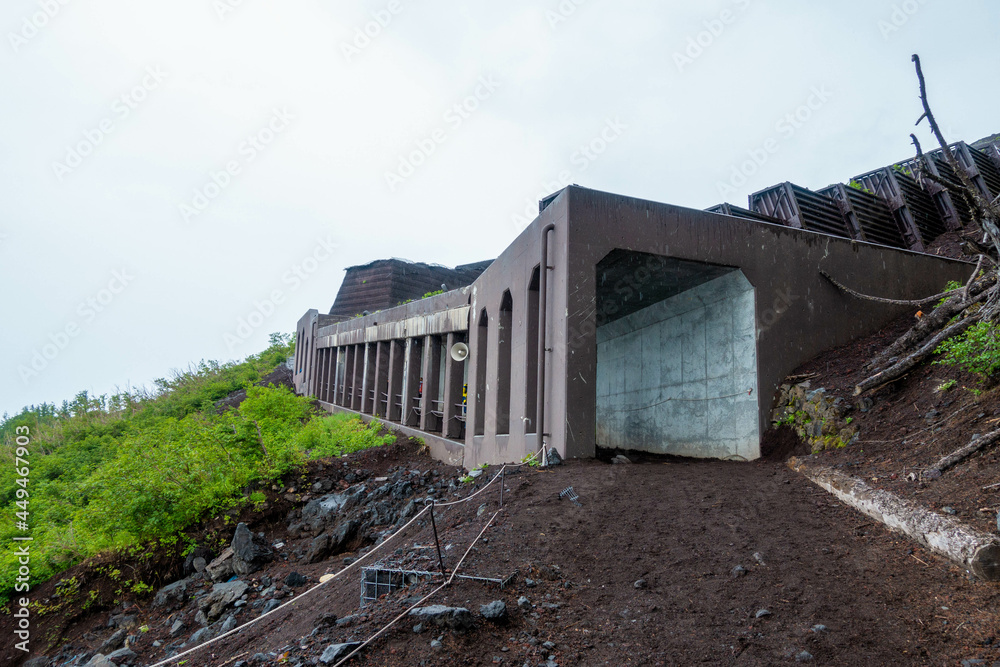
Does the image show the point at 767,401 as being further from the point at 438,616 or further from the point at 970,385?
the point at 438,616

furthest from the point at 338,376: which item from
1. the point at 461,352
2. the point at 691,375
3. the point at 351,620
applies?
the point at 351,620

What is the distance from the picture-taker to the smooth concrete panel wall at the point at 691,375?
9242 millimetres

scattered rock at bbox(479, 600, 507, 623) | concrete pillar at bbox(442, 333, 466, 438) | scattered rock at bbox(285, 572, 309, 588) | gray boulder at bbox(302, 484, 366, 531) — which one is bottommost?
scattered rock at bbox(285, 572, 309, 588)

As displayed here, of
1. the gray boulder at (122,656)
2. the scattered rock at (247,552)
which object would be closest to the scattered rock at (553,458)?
the scattered rock at (247,552)

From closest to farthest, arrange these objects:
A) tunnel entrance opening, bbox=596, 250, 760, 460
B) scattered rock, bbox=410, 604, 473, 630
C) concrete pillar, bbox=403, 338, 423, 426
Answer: scattered rock, bbox=410, 604, 473, 630
tunnel entrance opening, bbox=596, 250, 760, 460
concrete pillar, bbox=403, 338, 423, 426

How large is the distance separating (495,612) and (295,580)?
4379 mm

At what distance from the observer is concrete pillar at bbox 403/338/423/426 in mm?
16969

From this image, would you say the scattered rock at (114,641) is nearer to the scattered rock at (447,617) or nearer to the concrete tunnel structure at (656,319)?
the scattered rock at (447,617)

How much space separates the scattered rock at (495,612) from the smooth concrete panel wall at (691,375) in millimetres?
6162

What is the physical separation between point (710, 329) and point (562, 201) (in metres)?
3.80

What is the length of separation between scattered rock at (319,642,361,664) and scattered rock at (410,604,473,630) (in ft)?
1.47

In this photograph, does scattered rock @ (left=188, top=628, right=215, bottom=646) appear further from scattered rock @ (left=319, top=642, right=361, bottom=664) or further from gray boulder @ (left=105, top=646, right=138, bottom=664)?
scattered rock @ (left=319, top=642, right=361, bottom=664)


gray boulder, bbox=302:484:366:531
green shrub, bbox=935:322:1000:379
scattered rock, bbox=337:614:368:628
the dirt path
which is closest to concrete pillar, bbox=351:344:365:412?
gray boulder, bbox=302:484:366:531

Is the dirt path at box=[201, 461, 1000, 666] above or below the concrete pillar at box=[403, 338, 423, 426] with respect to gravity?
below
